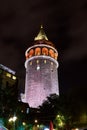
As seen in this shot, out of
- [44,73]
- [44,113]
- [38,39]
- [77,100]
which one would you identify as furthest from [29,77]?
[77,100]

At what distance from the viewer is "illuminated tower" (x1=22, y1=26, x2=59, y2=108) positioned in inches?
3383

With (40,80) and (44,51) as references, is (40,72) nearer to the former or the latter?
(40,80)

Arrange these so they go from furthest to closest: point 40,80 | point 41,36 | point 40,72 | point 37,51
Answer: point 41,36
point 37,51
point 40,72
point 40,80

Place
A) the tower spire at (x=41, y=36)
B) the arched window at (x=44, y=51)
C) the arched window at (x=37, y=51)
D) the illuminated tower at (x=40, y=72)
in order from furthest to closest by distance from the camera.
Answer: the tower spire at (x=41, y=36) < the arched window at (x=37, y=51) < the arched window at (x=44, y=51) < the illuminated tower at (x=40, y=72)

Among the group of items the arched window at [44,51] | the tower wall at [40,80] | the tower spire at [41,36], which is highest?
the tower spire at [41,36]

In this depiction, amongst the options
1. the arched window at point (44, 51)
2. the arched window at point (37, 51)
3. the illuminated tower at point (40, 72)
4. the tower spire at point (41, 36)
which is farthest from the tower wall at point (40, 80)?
the tower spire at point (41, 36)

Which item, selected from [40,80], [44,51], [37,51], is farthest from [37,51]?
[40,80]

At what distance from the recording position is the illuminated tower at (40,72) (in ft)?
282

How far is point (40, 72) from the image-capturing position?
89750 millimetres

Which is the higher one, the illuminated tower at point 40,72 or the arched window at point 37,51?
the arched window at point 37,51

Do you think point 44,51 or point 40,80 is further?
point 44,51

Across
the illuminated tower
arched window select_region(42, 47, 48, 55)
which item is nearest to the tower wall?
the illuminated tower

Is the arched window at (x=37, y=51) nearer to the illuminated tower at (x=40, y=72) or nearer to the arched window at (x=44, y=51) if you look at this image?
the illuminated tower at (x=40, y=72)

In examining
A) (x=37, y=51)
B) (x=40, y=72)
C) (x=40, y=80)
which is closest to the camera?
(x=40, y=80)
